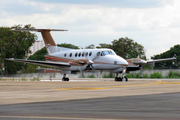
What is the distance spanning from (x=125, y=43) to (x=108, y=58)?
66852 mm

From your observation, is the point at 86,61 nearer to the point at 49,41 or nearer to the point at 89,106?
the point at 49,41

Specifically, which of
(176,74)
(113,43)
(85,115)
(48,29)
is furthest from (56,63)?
(113,43)

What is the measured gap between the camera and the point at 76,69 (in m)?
43.9

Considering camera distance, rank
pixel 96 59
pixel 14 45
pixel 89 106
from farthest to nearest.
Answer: pixel 14 45
pixel 96 59
pixel 89 106

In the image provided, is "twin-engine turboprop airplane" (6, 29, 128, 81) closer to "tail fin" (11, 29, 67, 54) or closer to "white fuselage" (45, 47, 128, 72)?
"white fuselage" (45, 47, 128, 72)

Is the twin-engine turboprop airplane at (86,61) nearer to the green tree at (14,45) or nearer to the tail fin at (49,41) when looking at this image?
the tail fin at (49,41)

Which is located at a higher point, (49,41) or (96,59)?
(49,41)

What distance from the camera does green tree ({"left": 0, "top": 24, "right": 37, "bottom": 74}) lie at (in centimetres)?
7638

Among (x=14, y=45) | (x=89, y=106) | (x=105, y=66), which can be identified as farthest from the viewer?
(x=14, y=45)

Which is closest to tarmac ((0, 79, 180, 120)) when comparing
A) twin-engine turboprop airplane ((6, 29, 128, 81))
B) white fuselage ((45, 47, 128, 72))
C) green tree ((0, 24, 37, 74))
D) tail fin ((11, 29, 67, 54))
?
twin-engine turboprop airplane ((6, 29, 128, 81))

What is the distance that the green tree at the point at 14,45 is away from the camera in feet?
251

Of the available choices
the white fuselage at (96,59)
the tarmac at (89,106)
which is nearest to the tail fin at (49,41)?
the white fuselage at (96,59)

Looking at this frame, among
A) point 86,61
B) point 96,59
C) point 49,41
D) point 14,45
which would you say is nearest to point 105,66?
point 96,59

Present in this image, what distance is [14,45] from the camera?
78312mm
